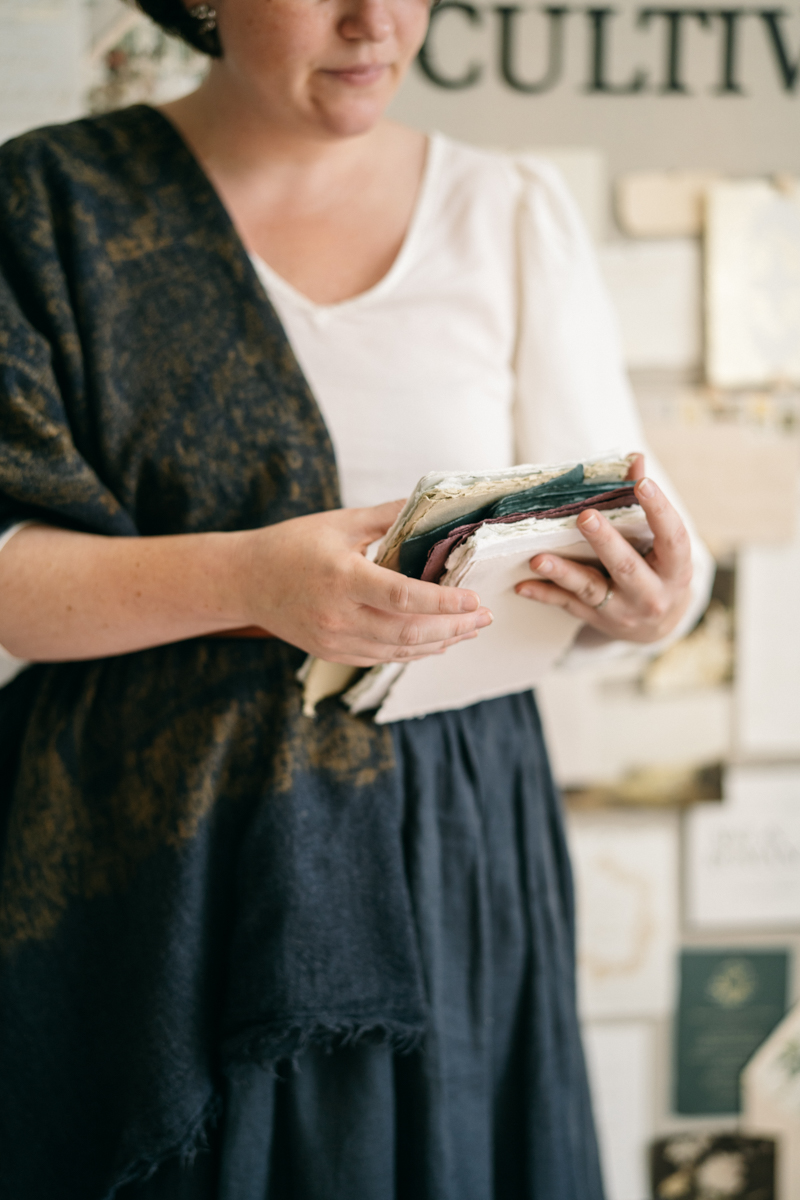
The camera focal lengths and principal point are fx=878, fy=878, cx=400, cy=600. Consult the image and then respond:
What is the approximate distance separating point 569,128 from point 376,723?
2.51 ft

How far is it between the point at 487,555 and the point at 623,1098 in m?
1.06

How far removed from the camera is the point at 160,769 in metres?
0.64

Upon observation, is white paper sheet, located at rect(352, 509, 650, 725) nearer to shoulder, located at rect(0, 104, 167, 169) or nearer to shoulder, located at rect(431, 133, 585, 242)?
shoulder, located at rect(431, 133, 585, 242)

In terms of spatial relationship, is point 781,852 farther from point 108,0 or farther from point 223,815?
point 108,0

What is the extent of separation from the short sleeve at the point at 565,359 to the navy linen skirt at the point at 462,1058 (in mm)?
140

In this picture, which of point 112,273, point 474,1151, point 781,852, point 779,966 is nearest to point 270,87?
point 112,273

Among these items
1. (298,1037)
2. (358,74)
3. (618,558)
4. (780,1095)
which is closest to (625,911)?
(780,1095)

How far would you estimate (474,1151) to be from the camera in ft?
2.26

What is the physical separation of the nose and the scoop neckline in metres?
0.15

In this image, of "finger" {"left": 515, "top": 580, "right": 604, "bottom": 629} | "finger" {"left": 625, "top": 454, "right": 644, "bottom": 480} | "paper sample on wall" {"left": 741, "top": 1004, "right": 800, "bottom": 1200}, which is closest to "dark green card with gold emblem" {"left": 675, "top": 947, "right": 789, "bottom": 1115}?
"paper sample on wall" {"left": 741, "top": 1004, "right": 800, "bottom": 1200}

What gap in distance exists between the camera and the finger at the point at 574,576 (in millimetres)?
527

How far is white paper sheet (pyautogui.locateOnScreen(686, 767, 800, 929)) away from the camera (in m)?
1.15

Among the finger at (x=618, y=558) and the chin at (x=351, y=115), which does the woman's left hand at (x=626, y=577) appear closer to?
the finger at (x=618, y=558)

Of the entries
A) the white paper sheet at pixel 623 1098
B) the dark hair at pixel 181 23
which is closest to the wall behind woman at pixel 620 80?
the dark hair at pixel 181 23
